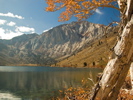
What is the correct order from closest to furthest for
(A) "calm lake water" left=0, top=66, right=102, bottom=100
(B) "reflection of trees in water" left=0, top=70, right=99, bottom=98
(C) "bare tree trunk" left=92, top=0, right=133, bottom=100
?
(C) "bare tree trunk" left=92, top=0, right=133, bottom=100, (A) "calm lake water" left=0, top=66, right=102, bottom=100, (B) "reflection of trees in water" left=0, top=70, right=99, bottom=98

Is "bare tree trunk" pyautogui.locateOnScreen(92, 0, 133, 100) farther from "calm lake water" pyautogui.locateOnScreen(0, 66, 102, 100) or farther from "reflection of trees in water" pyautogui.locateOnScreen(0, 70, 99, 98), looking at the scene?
"reflection of trees in water" pyautogui.locateOnScreen(0, 70, 99, 98)

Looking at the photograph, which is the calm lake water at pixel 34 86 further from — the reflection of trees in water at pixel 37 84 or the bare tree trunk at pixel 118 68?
the bare tree trunk at pixel 118 68

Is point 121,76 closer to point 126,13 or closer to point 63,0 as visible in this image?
point 126,13

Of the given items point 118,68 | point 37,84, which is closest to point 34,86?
point 37,84

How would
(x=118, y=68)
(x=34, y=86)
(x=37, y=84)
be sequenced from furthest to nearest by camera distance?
1. (x=37, y=84)
2. (x=34, y=86)
3. (x=118, y=68)

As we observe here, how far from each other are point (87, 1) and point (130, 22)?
3.36 metres

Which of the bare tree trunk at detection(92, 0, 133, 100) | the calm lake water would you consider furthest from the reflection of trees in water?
the bare tree trunk at detection(92, 0, 133, 100)

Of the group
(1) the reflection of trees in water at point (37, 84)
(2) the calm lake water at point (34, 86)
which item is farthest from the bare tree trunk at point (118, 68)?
(1) the reflection of trees in water at point (37, 84)

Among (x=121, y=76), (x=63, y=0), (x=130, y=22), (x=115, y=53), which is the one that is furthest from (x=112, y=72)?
(x=63, y=0)

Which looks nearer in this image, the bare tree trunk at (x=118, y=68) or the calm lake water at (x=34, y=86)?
the bare tree trunk at (x=118, y=68)

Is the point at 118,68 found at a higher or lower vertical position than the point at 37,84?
higher

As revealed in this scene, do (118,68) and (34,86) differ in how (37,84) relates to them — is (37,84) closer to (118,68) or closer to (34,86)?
(34,86)

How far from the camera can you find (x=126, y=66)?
4.14 m

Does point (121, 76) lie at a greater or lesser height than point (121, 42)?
lesser
